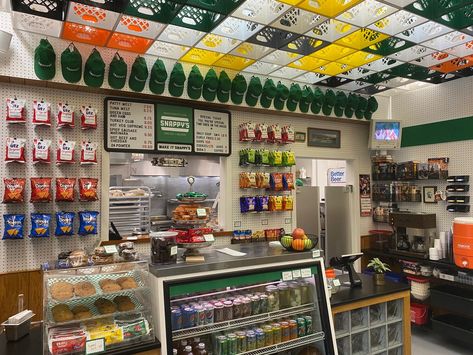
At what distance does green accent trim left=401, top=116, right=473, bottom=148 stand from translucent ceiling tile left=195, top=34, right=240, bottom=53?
3423mm

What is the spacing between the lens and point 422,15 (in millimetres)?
3119

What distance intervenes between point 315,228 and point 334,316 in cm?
420

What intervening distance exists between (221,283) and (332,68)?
3.36m

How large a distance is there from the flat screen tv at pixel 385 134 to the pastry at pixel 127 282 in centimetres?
474

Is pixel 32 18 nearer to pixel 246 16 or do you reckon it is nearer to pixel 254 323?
pixel 246 16

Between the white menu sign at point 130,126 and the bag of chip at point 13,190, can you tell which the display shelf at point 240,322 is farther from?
the white menu sign at point 130,126

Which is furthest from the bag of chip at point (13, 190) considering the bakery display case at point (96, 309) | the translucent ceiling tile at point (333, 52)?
the translucent ceiling tile at point (333, 52)

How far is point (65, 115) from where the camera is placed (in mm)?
3582

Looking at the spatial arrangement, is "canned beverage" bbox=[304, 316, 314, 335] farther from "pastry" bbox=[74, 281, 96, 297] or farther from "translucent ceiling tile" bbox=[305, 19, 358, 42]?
"translucent ceiling tile" bbox=[305, 19, 358, 42]

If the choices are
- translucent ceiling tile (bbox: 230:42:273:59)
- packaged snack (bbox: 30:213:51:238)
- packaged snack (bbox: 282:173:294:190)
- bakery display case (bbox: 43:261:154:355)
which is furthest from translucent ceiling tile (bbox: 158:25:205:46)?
bakery display case (bbox: 43:261:154:355)

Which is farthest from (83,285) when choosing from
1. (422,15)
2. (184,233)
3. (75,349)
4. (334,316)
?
(422,15)

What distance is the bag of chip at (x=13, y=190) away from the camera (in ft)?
10.8

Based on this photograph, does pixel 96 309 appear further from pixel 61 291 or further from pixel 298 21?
pixel 298 21

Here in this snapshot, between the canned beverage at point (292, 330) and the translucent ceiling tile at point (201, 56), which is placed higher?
the translucent ceiling tile at point (201, 56)
